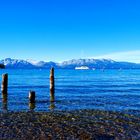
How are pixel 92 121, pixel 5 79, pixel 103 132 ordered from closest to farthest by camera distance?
pixel 103 132 < pixel 92 121 < pixel 5 79

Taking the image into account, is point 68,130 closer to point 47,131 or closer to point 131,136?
point 47,131

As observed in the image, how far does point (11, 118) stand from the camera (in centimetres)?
2850

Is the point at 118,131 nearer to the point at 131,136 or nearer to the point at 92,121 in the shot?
the point at 131,136

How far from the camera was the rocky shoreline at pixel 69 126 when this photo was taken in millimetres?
22569

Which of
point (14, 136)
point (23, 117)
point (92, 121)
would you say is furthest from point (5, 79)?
point (14, 136)

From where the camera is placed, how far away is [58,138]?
22.1m

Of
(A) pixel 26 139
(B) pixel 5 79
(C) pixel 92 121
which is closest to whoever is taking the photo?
(A) pixel 26 139

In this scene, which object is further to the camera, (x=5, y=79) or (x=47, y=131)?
(x=5, y=79)

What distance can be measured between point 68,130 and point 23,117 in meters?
6.15

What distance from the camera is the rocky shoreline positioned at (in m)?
22.6

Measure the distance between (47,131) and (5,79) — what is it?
1167 inches

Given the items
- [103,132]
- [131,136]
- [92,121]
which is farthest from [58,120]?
[131,136]

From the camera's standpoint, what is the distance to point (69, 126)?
83.6 feet

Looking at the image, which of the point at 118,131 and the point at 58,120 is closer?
the point at 118,131
